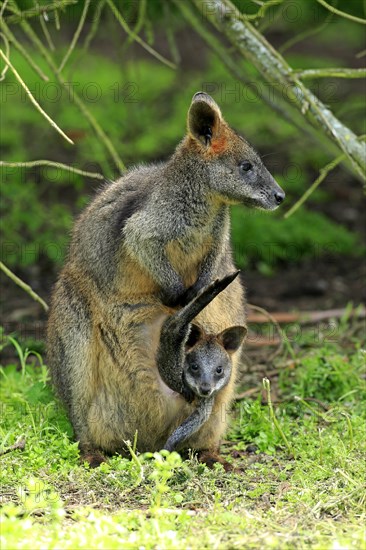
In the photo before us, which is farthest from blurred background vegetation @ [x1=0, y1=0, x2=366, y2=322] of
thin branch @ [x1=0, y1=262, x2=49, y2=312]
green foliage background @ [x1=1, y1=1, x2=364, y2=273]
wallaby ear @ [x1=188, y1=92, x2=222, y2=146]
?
wallaby ear @ [x1=188, y1=92, x2=222, y2=146]

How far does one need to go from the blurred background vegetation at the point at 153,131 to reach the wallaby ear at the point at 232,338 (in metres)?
1.92

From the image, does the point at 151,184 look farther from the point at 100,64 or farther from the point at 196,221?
the point at 100,64

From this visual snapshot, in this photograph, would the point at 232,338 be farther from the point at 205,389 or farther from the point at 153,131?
the point at 153,131

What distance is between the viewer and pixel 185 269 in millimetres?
5781

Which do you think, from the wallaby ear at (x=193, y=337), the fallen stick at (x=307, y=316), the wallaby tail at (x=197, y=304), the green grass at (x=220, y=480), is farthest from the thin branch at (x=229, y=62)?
the wallaby tail at (x=197, y=304)

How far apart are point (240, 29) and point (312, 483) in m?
3.14

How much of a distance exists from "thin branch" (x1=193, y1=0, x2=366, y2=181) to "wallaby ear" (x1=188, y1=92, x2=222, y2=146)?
3.86ft

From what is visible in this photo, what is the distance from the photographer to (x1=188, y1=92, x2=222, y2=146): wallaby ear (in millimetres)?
5566

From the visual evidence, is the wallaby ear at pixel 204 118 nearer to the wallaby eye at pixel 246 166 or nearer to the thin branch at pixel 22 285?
the wallaby eye at pixel 246 166

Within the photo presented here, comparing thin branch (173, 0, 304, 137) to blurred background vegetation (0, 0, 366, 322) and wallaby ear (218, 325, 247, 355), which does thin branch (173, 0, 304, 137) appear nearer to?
blurred background vegetation (0, 0, 366, 322)

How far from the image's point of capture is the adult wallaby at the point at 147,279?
5.61 metres

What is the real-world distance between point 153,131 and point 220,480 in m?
7.82

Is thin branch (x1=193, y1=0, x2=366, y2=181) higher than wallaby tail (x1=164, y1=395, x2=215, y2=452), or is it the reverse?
thin branch (x1=193, y1=0, x2=366, y2=181)

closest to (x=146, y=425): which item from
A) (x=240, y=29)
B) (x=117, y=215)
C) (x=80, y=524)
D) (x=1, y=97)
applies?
(x=117, y=215)
